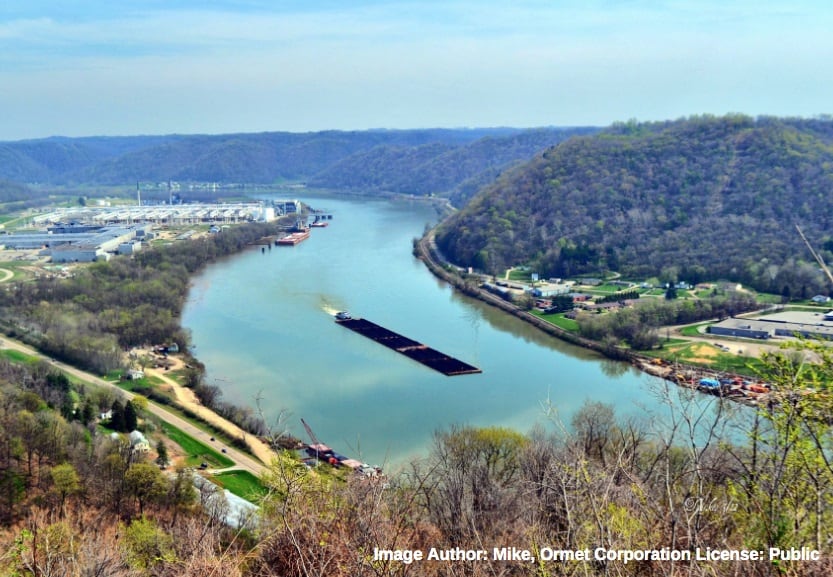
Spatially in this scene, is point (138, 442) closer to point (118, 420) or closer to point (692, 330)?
point (118, 420)

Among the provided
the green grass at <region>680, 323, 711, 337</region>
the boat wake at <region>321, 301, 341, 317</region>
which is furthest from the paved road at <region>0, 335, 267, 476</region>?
the green grass at <region>680, 323, 711, 337</region>

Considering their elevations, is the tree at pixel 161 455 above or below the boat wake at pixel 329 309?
below

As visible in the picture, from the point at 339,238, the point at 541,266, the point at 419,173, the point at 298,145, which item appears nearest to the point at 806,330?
the point at 541,266

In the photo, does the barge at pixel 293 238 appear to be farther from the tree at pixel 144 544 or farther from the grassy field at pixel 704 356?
the tree at pixel 144 544

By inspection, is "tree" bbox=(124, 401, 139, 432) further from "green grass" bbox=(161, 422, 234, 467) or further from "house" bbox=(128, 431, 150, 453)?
"green grass" bbox=(161, 422, 234, 467)

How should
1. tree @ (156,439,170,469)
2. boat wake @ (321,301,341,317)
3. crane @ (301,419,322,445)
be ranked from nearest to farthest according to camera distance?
tree @ (156,439,170,469) < crane @ (301,419,322,445) < boat wake @ (321,301,341,317)

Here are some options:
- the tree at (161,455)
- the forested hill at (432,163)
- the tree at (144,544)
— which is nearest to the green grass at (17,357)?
the tree at (161,455)
